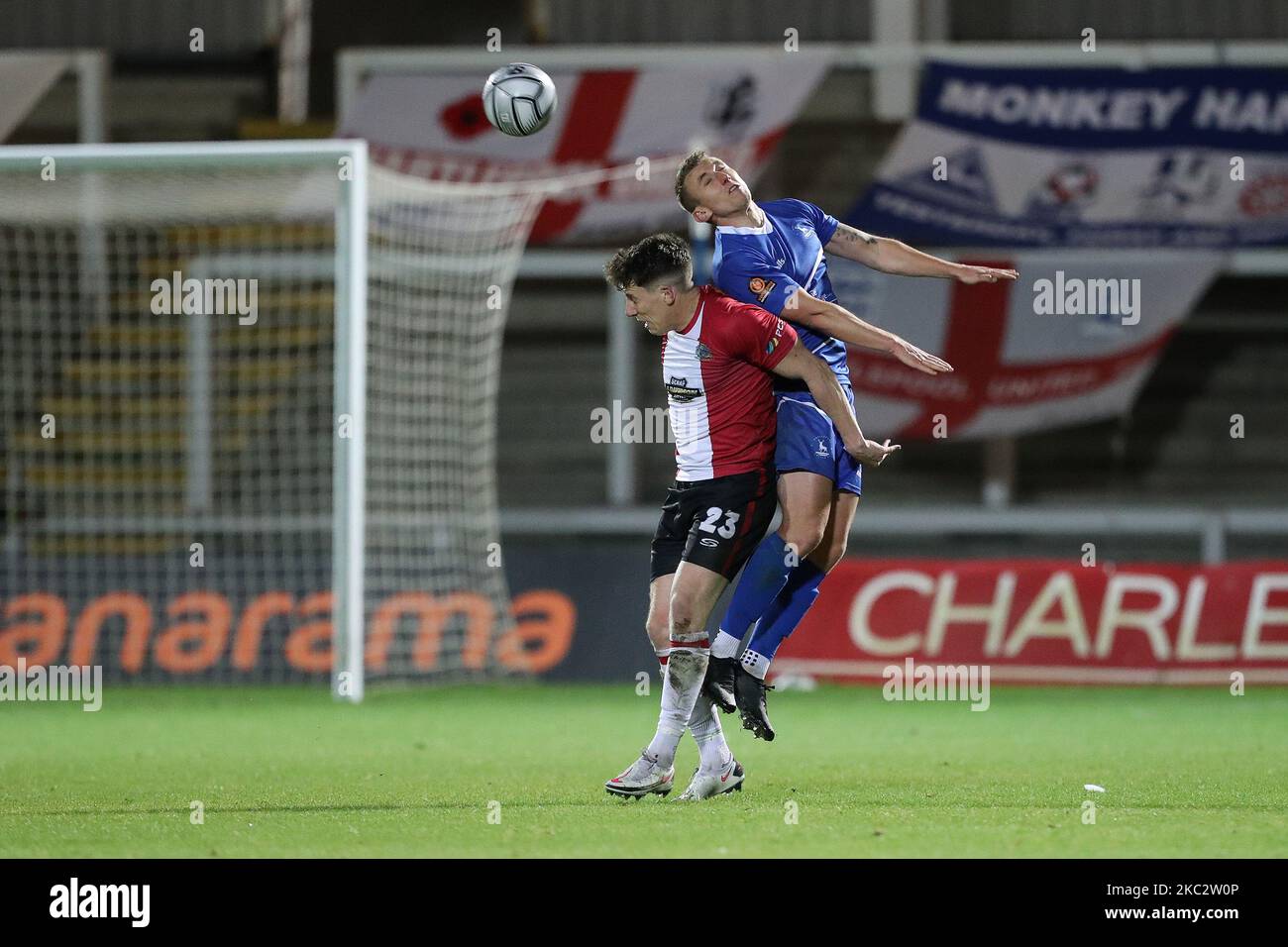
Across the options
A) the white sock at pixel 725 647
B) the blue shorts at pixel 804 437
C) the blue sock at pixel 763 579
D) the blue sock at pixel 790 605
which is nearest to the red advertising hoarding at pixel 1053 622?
the blue sock at pixel 790 605

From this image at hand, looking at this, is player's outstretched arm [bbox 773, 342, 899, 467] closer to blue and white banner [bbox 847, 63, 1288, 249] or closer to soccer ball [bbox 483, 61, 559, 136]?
soccer ball [bbox 483, 61, 559, 136]

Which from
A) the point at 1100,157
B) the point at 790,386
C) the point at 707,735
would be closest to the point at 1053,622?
the point at 1100,157

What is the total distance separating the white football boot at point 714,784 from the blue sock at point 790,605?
564 millimetres

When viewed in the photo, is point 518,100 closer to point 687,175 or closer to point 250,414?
point 687,175

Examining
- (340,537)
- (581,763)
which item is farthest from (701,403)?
(340,537)

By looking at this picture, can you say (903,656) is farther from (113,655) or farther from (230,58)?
(230,58)

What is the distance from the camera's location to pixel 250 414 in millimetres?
16281

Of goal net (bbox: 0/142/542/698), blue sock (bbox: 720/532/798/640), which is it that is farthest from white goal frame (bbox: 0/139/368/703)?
blue sock (bbox: 720/532/798/640)

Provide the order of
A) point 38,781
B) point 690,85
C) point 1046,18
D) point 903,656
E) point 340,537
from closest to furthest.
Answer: point 38,781 → point 340,537 → point 903,656 → point 690,85 → point 1046,18

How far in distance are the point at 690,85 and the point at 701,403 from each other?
9.60 meters

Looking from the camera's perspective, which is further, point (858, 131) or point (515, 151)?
point (858, 131)

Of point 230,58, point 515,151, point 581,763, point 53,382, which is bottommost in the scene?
point 581,763

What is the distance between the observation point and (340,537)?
37.0ft

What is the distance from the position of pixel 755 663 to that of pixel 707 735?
1.20ft
